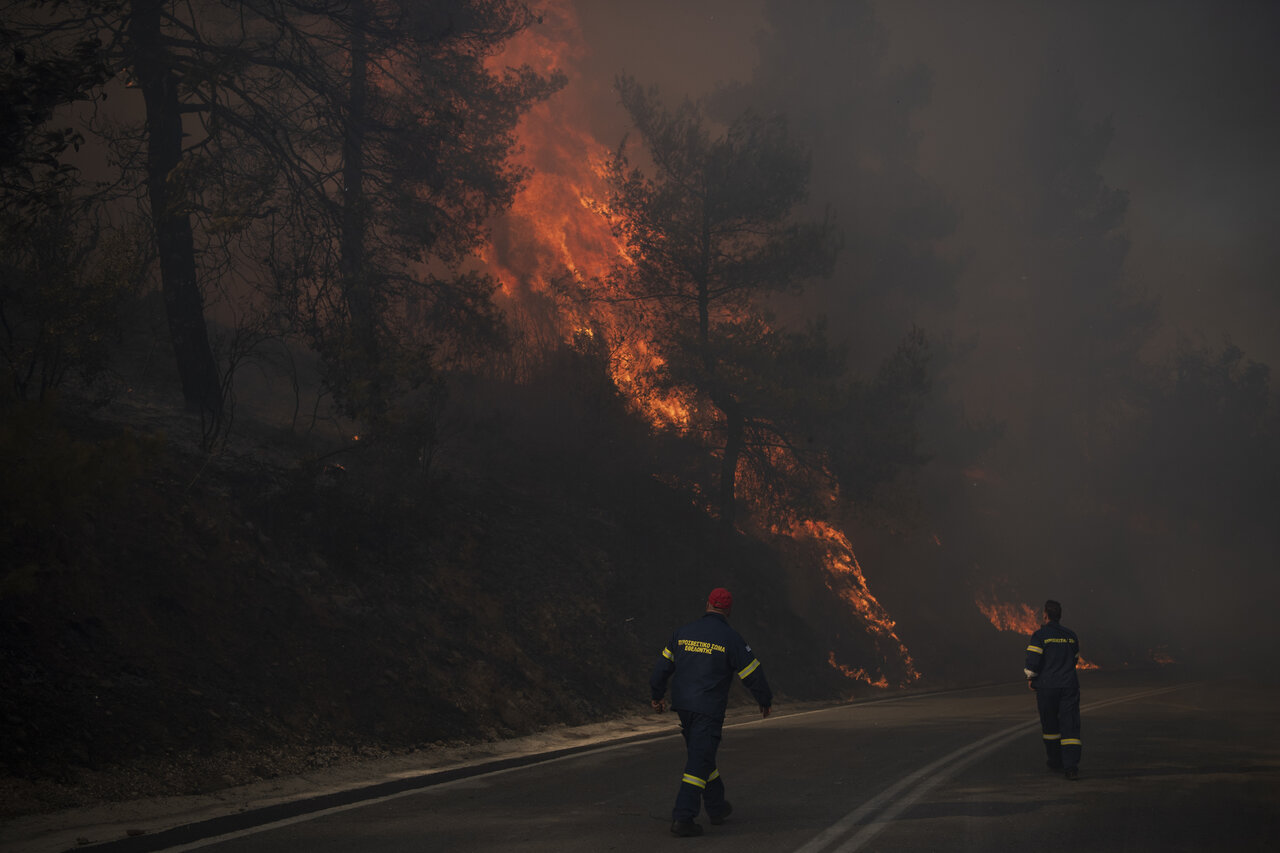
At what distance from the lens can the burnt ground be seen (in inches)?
319

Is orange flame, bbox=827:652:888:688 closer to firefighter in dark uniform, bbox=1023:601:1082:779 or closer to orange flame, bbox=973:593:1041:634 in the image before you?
firefighter in dark uniform, bbox=1023:601:1082:779

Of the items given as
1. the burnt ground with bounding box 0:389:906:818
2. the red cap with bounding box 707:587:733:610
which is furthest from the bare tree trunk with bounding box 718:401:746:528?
the red cap with bounding box 707:587:733:610

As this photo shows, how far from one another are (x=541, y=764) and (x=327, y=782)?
2543mm

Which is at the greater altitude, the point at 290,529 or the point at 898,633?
the point at 290,529

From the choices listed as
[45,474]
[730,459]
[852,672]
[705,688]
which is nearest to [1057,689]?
[705,688]

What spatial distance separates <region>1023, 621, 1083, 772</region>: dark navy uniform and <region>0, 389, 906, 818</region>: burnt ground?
6.21m

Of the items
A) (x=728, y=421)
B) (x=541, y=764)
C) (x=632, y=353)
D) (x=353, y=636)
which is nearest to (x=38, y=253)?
(x=353, y=636)

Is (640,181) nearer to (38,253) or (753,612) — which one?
(753,612)

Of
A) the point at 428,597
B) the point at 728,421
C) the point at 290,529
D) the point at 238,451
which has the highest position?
the point at 728,421

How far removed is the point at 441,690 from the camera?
1212cm

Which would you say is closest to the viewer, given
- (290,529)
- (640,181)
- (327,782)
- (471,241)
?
(327,782)

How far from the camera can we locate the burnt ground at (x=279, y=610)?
8102mm

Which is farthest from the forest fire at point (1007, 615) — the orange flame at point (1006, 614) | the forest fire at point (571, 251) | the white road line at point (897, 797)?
the white road line at point (897, 797)

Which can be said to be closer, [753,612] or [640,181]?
[753,612]
